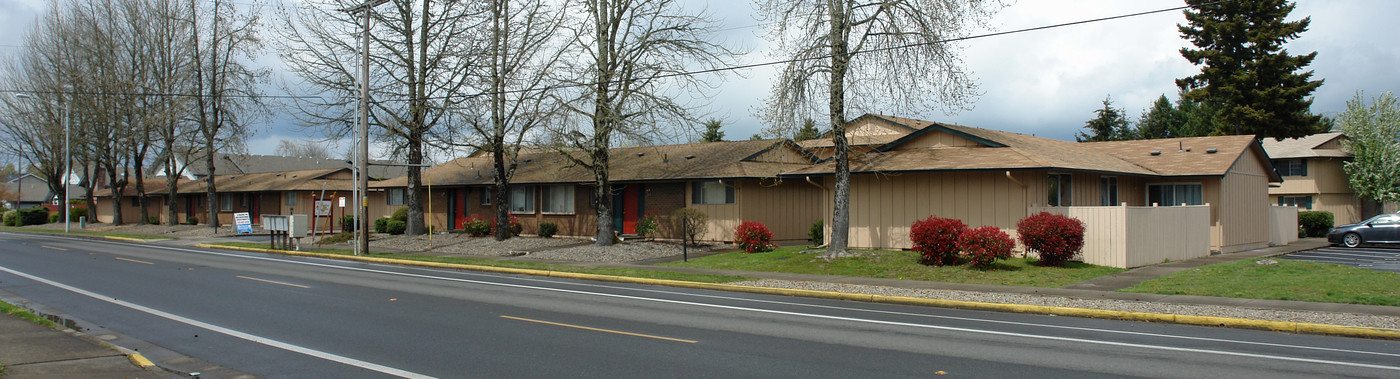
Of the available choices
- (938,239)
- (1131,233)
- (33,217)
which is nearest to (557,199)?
(938,239)

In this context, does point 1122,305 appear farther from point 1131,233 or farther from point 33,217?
point 33,217

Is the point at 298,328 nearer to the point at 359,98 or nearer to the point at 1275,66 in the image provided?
the point at 359,98

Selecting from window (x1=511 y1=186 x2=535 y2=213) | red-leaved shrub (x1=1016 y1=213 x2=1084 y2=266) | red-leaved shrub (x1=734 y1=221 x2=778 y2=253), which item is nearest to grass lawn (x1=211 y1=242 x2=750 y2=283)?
red-leaved shrub (x1=734 y1=221 x2=778 y2=253)

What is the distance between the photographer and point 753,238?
24500mm

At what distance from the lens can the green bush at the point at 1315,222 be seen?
1366 inches

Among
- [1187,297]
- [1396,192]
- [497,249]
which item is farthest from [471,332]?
[1396,192]

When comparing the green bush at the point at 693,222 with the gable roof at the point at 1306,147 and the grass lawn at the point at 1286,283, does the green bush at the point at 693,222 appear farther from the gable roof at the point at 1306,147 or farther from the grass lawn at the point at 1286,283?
the gable roof at the point at 1306,147

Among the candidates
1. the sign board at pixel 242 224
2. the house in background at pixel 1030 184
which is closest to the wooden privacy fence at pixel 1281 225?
the house in background at pixel 1030 184

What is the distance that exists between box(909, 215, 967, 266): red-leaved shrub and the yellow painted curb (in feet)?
50.4

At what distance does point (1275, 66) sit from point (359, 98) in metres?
44.8

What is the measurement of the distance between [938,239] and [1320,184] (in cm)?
3653

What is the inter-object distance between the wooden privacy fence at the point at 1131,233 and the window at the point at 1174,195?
5.09 metres

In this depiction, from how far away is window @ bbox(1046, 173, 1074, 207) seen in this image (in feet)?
69.7

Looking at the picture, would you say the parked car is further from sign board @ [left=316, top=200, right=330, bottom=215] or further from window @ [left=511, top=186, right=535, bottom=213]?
sign board @ [left=316, top=200, right=330, bottom=215]
